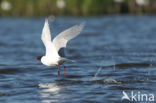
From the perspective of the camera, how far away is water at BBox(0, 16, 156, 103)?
30.4 ft

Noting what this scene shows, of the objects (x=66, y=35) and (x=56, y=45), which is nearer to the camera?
(x=66, y=35)

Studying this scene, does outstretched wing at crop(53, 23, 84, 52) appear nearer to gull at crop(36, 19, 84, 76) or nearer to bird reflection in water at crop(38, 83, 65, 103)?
gull at crop(36, 19, 84, 76)

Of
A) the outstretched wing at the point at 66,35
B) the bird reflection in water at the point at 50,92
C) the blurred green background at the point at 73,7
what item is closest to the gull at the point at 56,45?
the outstretched wing at the point at 66,35

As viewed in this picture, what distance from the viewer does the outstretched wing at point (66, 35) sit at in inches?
394

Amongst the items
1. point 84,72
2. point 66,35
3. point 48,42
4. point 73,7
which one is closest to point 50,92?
point 48,42

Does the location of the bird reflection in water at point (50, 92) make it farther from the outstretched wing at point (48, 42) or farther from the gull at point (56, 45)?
the outstretched wing at point (48, 42)

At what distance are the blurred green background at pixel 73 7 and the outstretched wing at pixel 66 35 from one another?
2513cm

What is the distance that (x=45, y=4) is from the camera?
37594 mm

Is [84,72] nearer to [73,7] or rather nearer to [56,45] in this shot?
[56,45]

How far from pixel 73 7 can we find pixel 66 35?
27074 mm

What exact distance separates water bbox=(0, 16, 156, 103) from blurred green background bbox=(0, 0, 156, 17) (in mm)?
15779

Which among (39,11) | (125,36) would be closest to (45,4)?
(39,11)

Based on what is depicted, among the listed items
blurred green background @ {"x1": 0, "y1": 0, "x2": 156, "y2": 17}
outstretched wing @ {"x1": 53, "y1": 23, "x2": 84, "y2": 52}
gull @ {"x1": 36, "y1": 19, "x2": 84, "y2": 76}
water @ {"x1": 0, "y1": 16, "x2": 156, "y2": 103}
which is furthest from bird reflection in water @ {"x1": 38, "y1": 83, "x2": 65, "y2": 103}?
blurred green background @ {"x1": 0, "y1": 0, "x2": 156, "y2": 17}

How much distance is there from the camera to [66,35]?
10.2m
